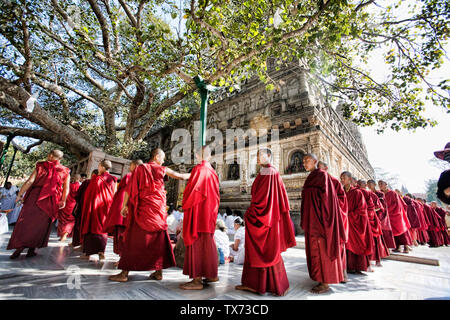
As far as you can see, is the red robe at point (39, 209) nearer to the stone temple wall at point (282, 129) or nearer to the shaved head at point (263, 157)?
the shaved head at point (263, 157)

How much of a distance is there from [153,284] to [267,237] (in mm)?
1509

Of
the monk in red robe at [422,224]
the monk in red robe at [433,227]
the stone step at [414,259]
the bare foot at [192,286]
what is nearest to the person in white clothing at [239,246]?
the bare foot at [192,286]

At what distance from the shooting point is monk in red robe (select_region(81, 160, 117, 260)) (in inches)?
147

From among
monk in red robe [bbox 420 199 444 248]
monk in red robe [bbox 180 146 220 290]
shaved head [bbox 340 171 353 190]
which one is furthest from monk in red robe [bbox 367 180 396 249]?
monk in red robe [bbox 420 199 444 248]

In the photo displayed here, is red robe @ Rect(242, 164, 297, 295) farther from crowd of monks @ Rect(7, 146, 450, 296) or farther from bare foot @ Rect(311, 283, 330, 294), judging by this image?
bare foot @ Rect(311, 283, 330, 294)

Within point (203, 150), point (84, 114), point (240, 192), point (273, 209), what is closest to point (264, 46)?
point (203, 150)

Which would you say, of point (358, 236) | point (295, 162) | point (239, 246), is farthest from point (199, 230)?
point (295, 162)

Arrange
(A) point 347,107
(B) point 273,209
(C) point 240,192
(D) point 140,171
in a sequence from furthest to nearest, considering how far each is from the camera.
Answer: (C) point 240,192, (A) point 347,107, (D) point 140,171, (B) point 273,209

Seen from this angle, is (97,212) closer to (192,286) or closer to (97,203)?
(97,203)

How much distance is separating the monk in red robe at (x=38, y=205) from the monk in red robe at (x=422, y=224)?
10.4 metres

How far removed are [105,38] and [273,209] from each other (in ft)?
26.0

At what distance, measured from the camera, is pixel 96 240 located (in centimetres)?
374

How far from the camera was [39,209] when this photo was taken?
11.6 ft
